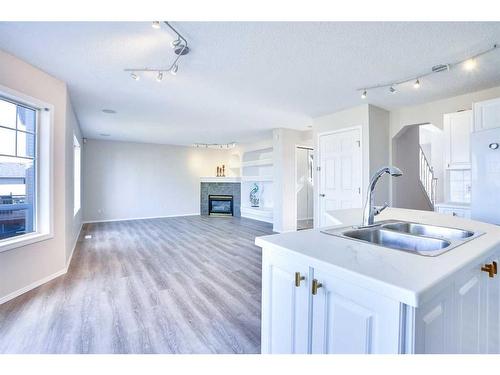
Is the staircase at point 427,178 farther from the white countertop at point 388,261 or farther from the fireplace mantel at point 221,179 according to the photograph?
the white countertop at point 388,261

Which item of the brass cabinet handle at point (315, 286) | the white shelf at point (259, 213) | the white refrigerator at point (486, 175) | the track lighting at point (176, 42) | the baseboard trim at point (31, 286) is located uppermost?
the track lighting at point (176, 42)

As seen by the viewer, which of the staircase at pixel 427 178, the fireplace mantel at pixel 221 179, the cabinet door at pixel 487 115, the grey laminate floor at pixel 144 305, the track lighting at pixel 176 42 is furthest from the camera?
the fireplace mantel at pixel 221 179

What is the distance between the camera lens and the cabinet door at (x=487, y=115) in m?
2.87

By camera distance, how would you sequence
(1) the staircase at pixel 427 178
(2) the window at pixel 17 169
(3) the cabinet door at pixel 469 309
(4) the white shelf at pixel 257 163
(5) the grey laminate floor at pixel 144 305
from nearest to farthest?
(3) the cabinet door at pixel 469 309 → (5) the grey laminate floor at pixel 144 305 → (2) the window at pixel 17 169 → (1) the staircase at pixel 427 178 → (4) the white shelf at pixel 257 163

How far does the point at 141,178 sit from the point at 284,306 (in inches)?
306

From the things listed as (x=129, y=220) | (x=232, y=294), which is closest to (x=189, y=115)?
(x=232, y=294)

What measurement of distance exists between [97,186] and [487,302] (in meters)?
8.22

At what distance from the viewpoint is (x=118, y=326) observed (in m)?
2.06

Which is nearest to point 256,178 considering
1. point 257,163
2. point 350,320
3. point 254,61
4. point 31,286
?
point 257,163

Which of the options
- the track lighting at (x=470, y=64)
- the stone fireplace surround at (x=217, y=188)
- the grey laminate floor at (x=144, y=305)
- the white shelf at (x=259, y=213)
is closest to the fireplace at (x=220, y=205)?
the stone fireplace surround at (x=217, y=188)

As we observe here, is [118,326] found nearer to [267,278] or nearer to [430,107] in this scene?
[267,278]

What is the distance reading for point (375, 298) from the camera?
2.66ft

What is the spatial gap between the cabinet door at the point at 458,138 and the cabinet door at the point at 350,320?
12.2 ft
